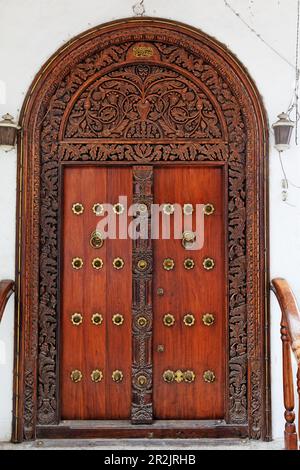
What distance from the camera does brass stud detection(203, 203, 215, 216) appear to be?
4.11 m

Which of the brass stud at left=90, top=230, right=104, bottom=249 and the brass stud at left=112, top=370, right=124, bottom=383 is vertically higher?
the brass stud at left=90, top=230, right=104, bottom=249

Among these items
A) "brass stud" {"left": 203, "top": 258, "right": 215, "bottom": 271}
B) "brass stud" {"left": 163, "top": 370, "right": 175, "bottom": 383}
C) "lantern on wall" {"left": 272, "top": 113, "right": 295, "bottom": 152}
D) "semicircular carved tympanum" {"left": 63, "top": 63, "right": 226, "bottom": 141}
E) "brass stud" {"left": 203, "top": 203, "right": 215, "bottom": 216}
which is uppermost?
"semicircular carved tympanum" {"left": 63, "top": 63, "right": 226, "bottom": 141}

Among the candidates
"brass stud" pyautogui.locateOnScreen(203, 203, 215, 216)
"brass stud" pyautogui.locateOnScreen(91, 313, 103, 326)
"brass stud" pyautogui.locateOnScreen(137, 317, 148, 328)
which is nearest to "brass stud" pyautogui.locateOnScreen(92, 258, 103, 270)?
"brass stud" pyautogui.locateOnScreen(91, 313, 103, 326)

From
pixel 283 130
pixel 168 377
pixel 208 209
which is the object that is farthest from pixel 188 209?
pixel 168 377

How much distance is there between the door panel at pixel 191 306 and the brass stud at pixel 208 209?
22 millimetres

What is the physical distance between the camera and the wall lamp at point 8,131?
388cm

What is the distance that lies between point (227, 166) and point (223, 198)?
0.22 m

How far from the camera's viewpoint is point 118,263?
4.10 m

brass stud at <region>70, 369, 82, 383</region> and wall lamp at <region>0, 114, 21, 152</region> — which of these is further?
brass stud at <region>70, 369, 82, 383</region>

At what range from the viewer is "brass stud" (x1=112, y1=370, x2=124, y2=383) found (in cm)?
406

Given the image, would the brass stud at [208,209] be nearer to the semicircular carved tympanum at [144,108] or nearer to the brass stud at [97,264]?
the semicircular carved tympanum at [144,108]

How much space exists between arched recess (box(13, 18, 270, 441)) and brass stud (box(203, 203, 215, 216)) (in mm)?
139

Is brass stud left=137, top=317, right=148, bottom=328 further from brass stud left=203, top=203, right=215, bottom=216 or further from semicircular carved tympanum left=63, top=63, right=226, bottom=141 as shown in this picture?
semicircular carved tympanum left=63, top=63, right=226, bottom=141

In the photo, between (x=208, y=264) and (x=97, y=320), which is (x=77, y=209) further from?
(x=208, y=264)
